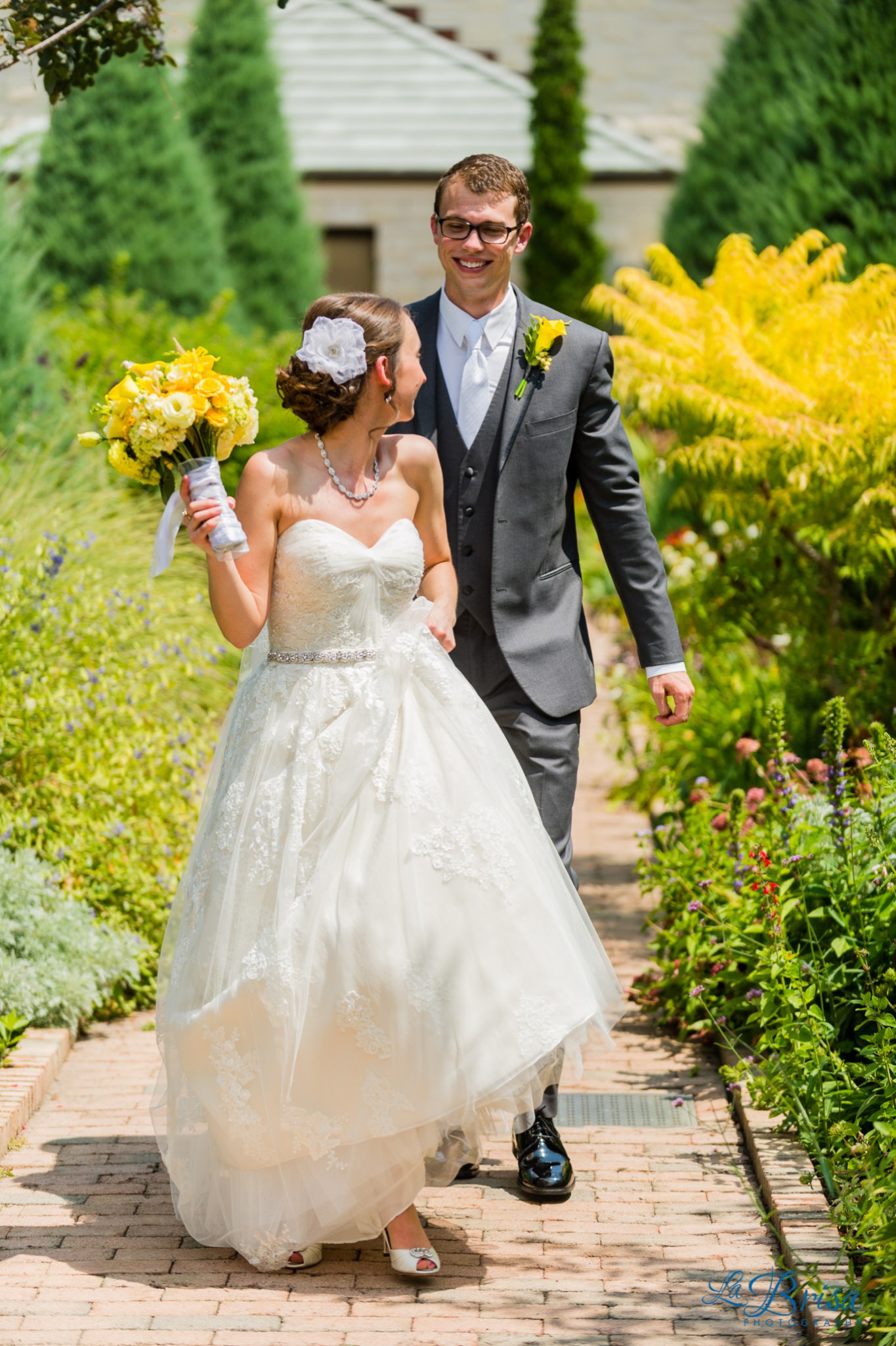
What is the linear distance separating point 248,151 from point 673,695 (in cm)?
1493

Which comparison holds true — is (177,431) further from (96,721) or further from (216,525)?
(96,721)

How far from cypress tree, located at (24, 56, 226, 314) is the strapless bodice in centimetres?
1118

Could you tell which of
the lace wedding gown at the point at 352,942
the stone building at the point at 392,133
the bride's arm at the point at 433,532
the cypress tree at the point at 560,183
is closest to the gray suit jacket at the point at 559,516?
the bride's arm at the point at 433,532

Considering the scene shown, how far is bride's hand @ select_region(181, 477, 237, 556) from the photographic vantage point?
10.9 feet

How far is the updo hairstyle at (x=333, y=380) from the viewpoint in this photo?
11.7 ft

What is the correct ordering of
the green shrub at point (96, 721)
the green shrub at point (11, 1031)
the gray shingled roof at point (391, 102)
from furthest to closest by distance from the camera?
the gray shingled roof at point (391, 102), the green shrub at point (96, 721), the green shrub at point (11, 1031)

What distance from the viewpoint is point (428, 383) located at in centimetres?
423

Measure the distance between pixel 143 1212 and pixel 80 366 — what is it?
6.53 m

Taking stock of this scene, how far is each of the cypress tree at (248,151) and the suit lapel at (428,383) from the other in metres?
13.5

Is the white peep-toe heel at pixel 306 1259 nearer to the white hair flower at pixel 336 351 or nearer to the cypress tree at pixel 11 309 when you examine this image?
the white hair flower at pixel 336 351

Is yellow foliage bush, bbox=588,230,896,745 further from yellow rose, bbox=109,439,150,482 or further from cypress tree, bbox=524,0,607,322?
cypress tree, bbox=524,0,607,322

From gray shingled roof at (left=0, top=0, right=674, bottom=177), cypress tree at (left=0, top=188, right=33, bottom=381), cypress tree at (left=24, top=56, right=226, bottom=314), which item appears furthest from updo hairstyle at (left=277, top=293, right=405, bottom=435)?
gray shingled roof at (left=0, top=0, right=674, bottom=177)

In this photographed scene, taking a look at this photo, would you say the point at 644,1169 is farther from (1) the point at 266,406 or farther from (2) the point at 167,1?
(2) the point at 167,1

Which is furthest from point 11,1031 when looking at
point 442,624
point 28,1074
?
point 442,624
